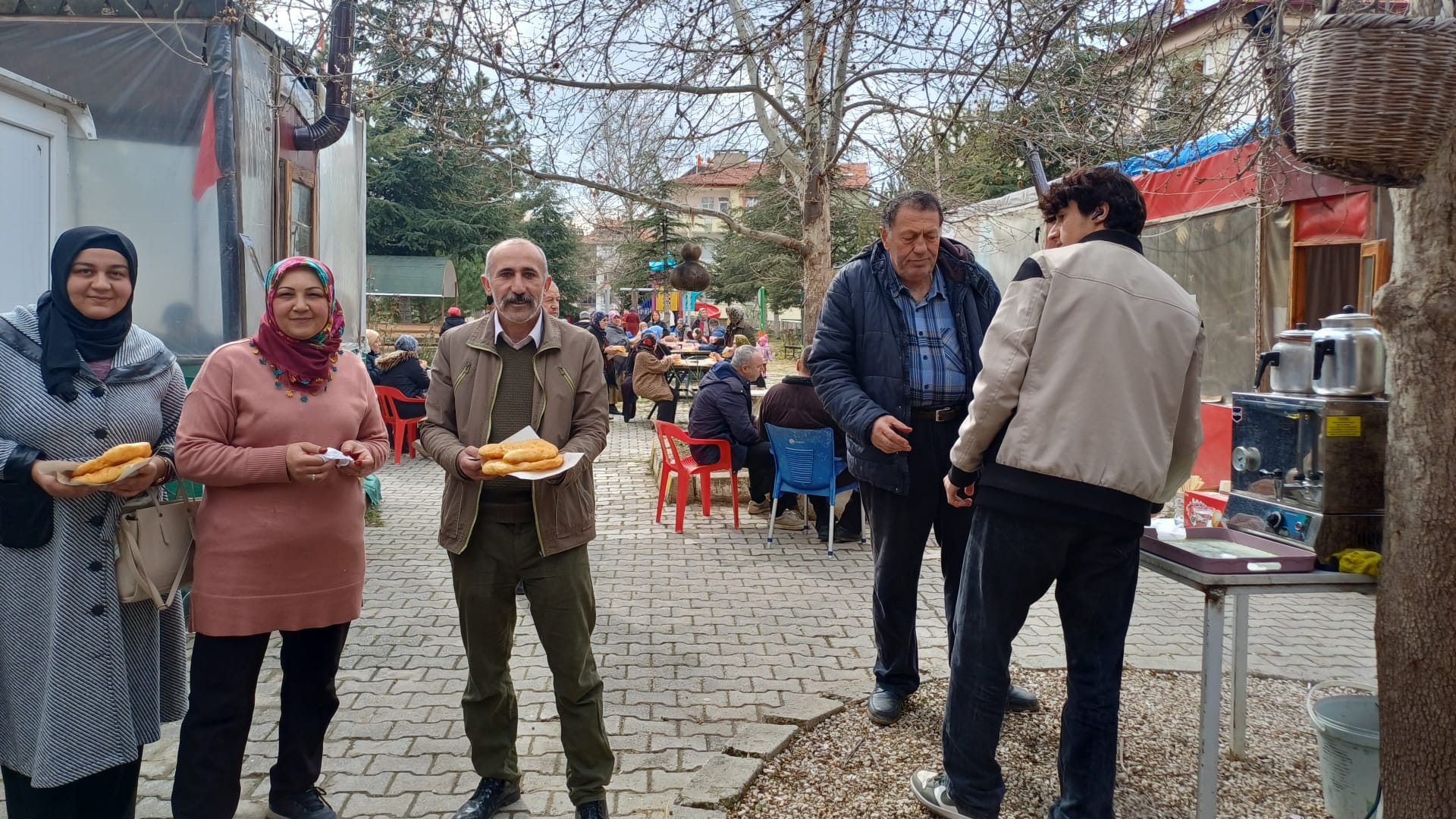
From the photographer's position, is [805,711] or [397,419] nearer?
[805,711]

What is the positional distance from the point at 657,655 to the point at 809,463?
2.60 metres

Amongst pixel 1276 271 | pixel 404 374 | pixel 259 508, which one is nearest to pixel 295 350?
pixel 259 508

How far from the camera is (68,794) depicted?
2689 millimetres

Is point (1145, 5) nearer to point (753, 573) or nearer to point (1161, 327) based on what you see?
point (1161, 327)

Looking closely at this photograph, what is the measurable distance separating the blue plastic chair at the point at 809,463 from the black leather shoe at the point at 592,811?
4.16 metres

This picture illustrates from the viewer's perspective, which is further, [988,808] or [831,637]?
[831,637]

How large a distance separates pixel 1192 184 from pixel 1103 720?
294 inches

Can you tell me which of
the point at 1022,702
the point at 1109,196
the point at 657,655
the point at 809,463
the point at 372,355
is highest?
the point at 1109,196

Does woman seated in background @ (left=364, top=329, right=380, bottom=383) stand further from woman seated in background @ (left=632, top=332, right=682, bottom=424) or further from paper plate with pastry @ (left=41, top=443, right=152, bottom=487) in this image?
paper plate with pastry @ (left=41, top=443, right=152, bottom=487)

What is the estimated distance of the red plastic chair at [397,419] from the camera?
10.7 metres

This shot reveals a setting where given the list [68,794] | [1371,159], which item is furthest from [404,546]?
[1371,159]

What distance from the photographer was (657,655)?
4.81 m

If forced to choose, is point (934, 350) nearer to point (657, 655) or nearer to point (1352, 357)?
point (1352, 357)

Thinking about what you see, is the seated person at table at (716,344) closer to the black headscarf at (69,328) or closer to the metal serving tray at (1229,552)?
the metal serving tray at (1229,552)
